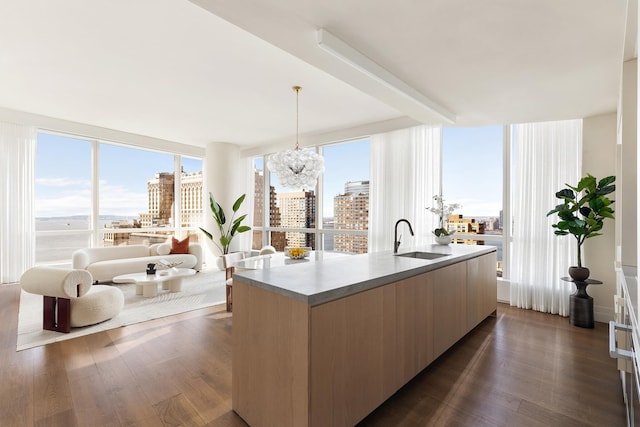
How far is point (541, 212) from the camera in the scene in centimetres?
390

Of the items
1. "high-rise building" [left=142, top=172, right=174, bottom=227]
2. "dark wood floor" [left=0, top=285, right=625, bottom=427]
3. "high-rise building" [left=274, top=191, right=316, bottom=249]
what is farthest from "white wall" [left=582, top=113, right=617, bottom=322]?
"high-rise building" [left=142, top=172, right=174, bottom=227]

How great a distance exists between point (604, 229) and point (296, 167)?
12.3ft

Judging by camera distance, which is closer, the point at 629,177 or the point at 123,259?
the point at 629,177

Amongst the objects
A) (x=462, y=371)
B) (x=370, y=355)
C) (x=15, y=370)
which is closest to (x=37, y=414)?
(x=15, y=370)

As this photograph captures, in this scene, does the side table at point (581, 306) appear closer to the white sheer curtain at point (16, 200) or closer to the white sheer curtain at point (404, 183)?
the white sheer curtain at point (404, 183)

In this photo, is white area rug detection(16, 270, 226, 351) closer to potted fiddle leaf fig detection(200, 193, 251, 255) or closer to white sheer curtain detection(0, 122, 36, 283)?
white sheer curtain detection(0, 122, 36, 283)

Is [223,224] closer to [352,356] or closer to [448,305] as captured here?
[448,305]

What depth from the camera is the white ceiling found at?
197cm

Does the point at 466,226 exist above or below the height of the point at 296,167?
below

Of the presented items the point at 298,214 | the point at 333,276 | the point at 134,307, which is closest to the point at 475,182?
the point at 298,214

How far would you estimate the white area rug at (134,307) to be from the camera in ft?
9.71

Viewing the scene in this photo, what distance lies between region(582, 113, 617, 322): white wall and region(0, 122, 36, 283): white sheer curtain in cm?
812

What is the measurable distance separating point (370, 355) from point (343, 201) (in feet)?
14.3

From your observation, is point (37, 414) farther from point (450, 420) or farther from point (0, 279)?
point (0, 279)
